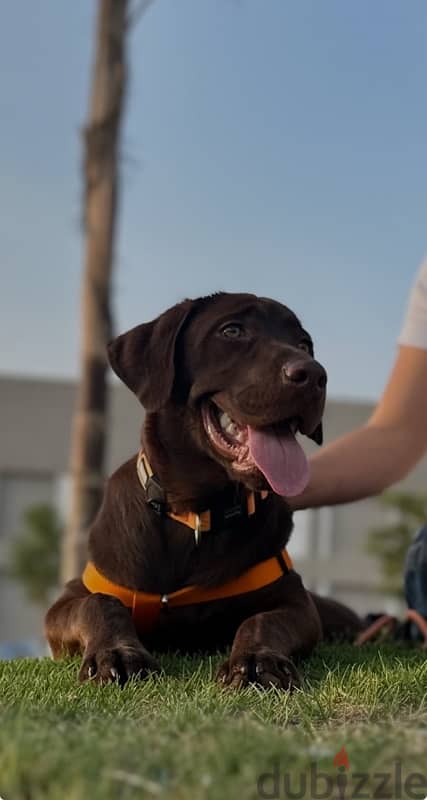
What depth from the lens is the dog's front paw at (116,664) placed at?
270 centimetres

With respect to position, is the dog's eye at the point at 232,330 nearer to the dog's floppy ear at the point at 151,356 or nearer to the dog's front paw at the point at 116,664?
the dog's floppy ear at the point at 151,356

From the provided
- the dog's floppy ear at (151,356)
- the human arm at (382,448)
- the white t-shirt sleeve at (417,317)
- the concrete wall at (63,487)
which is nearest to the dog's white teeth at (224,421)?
the dog's floppy ear at (151,356)

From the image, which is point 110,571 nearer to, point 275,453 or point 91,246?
point 275,453

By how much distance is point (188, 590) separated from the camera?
3.27 meters

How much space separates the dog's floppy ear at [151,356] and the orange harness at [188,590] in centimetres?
42

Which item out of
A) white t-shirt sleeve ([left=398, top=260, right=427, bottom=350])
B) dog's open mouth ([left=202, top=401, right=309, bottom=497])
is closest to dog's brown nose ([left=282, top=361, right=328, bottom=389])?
dog's open mouth ([left=202, top=401, right=309, bottom=497])

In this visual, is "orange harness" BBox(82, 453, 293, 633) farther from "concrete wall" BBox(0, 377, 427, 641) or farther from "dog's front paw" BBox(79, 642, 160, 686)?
"concrete wall" BBox(0, 377, 427, 641)

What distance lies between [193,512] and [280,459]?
429mm

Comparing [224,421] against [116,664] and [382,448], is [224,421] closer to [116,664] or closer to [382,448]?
[116,664]

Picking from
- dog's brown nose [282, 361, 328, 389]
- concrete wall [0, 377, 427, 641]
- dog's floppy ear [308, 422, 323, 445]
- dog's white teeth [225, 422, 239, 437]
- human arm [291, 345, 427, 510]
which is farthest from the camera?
concrete wall [0, 377, 427, 641]

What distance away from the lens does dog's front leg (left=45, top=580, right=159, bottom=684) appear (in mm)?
2744

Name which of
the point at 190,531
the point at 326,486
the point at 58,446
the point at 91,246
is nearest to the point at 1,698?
the point at 190,531

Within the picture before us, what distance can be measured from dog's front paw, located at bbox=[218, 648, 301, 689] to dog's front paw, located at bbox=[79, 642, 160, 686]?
0.21 metres

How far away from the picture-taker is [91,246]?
8.61m
